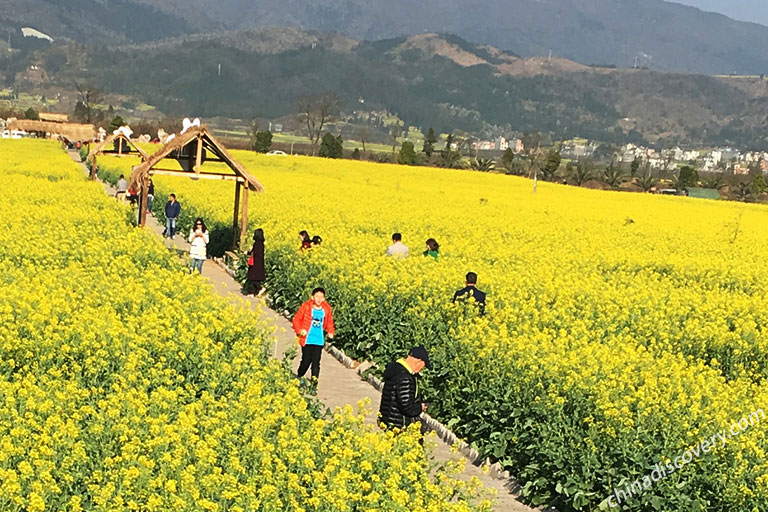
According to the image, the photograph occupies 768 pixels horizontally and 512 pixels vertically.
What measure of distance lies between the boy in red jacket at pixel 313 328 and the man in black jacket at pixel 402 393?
2.82 meters

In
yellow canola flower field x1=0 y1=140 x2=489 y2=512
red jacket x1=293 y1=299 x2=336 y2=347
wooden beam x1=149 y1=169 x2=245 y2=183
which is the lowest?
red jacket x1=293 y1=299 x2=336 y2=347

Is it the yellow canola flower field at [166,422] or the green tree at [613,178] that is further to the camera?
the green tree at [613,178]

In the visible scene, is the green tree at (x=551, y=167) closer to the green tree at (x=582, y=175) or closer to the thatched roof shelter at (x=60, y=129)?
the green tree at (x=582, y=175)

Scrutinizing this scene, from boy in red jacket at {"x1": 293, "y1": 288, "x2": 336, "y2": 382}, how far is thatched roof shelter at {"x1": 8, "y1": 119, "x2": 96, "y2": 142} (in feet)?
301

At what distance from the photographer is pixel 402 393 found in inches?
399

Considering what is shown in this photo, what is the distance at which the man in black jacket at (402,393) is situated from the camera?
10.1 meters

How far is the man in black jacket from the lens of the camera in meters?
10.1

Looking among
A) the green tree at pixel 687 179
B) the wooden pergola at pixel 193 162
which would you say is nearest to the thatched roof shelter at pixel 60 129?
the green tree at pixel 687 179

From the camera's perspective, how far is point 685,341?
48.5 ft

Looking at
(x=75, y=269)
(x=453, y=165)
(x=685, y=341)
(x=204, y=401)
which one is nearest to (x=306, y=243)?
(x=75, y=269)

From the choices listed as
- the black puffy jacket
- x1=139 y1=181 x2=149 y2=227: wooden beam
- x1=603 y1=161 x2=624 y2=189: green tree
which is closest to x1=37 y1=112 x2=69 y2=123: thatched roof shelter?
x1=603 y1=161 x2=624 y2=189: green tree

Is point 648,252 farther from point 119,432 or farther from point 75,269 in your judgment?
point 119,432

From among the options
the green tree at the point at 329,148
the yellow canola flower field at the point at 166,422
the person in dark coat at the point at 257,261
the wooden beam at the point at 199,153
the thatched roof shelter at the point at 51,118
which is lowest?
the thatched roof shelter at the point at 51,118

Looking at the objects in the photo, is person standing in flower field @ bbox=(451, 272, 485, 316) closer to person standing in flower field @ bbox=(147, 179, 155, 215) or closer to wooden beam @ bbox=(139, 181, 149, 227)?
wooden beam @ bbox=(139, 181, 149, 227)
